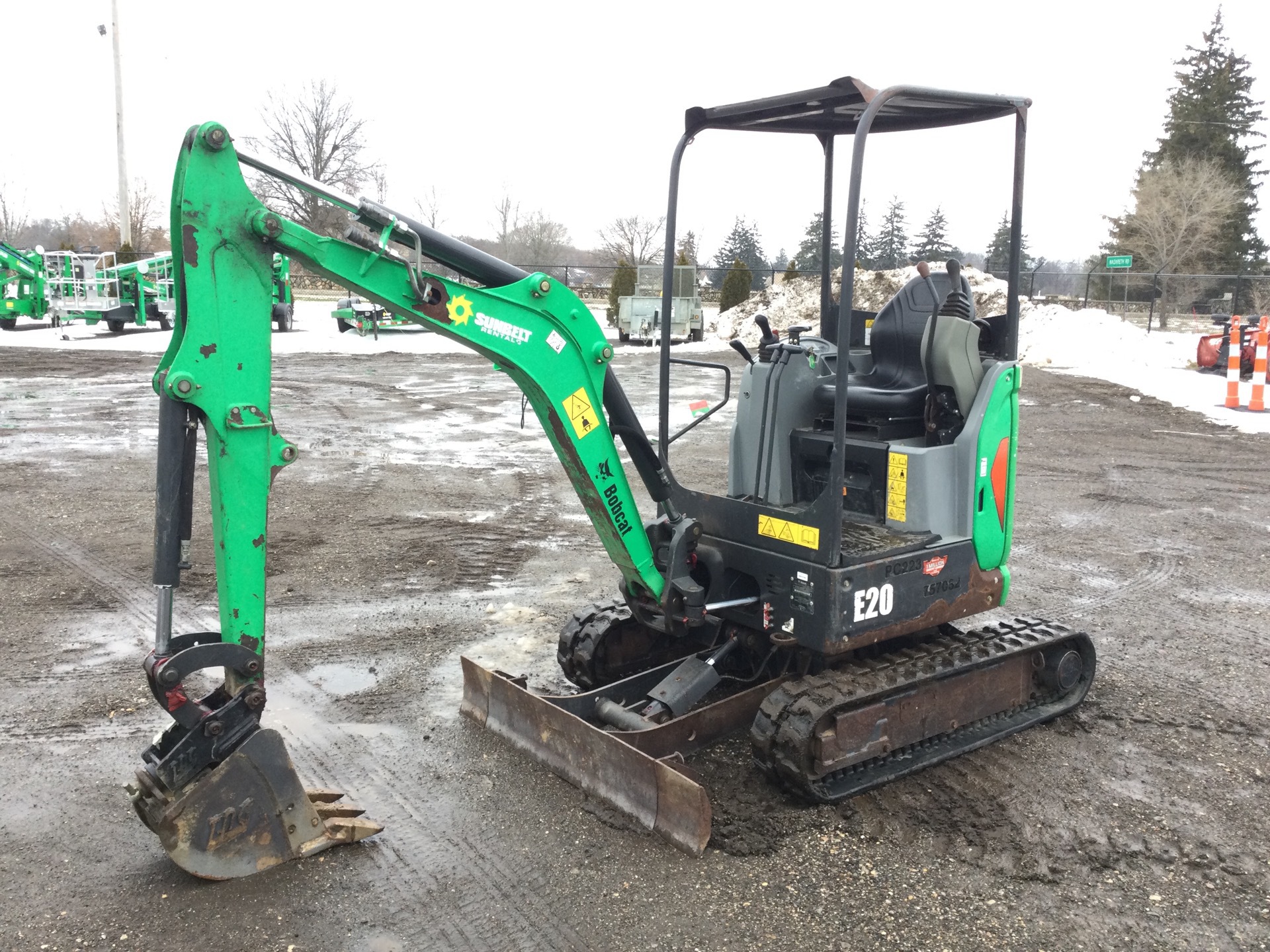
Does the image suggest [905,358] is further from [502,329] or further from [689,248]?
[689,248]

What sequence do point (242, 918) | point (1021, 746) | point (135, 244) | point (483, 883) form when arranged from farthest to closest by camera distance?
point (135, 244) → point (1021, 746) → point (483, 883) → point (242, 918)

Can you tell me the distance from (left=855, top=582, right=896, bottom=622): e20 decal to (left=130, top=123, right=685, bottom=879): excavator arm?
174cm

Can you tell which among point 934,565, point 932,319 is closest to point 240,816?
point 934,565

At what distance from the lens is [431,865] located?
3898 mm

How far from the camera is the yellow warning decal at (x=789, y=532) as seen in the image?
446 centimetres

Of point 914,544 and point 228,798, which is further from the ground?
point 914,544

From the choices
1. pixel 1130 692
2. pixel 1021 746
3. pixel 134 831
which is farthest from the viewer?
pixel 1130 692

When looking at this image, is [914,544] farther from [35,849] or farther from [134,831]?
[35,849]

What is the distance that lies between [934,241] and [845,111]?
63.5 inches

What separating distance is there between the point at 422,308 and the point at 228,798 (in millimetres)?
1880

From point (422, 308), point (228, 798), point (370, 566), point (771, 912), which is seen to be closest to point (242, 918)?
point (228, 798)

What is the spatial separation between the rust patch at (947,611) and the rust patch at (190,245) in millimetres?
2847

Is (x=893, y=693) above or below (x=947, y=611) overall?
below

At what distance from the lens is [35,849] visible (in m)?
3.96
